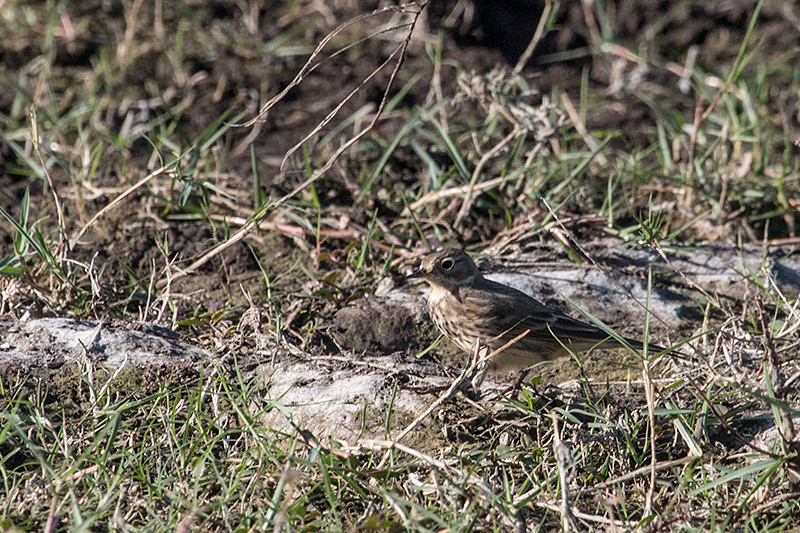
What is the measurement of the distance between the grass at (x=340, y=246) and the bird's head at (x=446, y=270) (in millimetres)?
327

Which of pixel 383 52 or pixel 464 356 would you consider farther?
pixel 383 52

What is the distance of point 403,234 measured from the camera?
5500mm

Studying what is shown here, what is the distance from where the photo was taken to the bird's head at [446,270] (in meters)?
4.76

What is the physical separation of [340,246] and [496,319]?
120 centimetres

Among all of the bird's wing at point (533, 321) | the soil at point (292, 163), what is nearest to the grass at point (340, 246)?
the soil at point (292, 163)

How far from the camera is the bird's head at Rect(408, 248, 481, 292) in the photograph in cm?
476

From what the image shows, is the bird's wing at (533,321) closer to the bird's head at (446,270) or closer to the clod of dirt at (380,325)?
the bird's head at (446,270)

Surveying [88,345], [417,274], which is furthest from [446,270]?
[88,345]

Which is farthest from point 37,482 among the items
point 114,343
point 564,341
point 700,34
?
point 700,34

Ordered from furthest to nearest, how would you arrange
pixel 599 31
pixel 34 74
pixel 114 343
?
1. pixel 599 31
2. pixel 34 74
3. pixel 114 343

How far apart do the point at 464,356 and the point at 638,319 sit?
1.01 meters

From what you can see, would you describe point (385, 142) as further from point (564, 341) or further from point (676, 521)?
point (676, 521)

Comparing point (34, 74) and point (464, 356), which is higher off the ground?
point (34, 74)

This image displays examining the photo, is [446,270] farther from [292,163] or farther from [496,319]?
[292,163]
